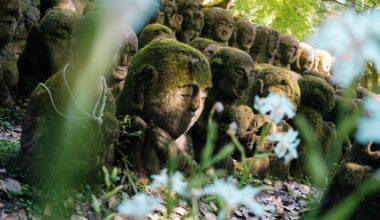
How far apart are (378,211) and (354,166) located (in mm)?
422

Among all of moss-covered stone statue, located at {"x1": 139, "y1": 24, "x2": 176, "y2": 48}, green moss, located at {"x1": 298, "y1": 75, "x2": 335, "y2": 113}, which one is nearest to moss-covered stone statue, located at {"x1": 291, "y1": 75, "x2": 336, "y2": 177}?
green moss, located at {"x1": 298, "y1": 75, "x2": 335, "y2": 113}

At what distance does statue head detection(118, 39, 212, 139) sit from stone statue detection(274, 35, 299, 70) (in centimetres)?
603

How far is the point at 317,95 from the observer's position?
6172 mm

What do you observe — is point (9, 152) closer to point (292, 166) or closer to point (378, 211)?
point (378, 211)

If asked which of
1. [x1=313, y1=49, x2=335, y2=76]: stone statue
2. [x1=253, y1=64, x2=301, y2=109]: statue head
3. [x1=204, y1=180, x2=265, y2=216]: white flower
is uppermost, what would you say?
[x1=204, y1=180, x2=265, y2=216]: white flower

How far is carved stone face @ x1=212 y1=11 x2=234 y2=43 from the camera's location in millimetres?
7942

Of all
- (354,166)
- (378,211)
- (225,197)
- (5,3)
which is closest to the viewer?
(225,197)

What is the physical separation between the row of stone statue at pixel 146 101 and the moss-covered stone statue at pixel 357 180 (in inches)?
1.1

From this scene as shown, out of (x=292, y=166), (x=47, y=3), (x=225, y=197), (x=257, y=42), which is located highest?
(x=225, y=197)

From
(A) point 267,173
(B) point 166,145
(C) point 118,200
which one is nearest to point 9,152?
(C) point 118,200

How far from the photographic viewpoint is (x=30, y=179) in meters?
2.71

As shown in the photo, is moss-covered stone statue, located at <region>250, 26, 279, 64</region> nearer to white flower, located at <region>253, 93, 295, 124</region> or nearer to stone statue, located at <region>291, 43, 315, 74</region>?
stone statue, located at <region>291, 43, 315, 74</region>

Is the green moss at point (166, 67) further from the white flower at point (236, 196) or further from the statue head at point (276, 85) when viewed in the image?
the white flower at point (236, 196)

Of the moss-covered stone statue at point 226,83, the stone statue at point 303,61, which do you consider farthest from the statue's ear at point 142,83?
the stone statue at point 303,61
